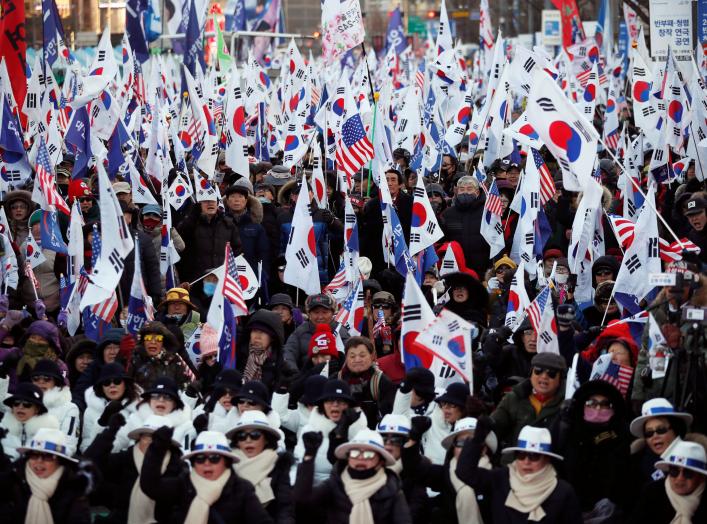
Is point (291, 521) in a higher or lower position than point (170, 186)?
lower

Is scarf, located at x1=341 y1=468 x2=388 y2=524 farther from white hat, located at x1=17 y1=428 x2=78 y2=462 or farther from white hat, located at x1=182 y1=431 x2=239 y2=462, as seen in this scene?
white hat, located at x1=17 y1=428 x2=78 y2=462

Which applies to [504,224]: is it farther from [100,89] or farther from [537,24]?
[537,24]

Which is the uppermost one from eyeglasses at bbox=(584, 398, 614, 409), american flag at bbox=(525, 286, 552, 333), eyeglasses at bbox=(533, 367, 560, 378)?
american flag at bbox=(525, 286, 552, 333)

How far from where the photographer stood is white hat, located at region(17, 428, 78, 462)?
848 cm

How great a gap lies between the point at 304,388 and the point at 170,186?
21.2ft

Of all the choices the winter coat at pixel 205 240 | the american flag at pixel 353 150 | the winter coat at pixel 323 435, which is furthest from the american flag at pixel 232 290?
the american flag at pixel 353 150

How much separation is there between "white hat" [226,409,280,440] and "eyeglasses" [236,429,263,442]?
25 millimetres

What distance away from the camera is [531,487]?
834 cm

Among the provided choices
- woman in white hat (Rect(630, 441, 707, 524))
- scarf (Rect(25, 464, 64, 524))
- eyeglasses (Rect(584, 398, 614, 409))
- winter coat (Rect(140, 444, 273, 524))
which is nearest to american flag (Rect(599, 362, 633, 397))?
eyeglasses (Rect(584, 398, 614, 409))

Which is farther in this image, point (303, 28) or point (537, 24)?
point (303, 28)

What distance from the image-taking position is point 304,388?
32.8 feet

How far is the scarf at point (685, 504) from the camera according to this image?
8109 mm

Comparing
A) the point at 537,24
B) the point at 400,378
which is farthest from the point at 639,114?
the point at 537,24

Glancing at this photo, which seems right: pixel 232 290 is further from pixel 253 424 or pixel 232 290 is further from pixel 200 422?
pixel 253 424
